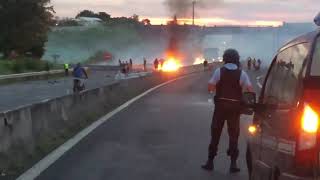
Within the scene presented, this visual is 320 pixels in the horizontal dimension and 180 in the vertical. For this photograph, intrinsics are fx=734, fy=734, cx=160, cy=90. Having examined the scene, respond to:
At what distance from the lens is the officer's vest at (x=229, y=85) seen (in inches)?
418

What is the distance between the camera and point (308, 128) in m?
5.29

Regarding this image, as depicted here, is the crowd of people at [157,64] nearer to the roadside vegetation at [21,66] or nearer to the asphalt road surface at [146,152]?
the roadside vegetation at [21,66]

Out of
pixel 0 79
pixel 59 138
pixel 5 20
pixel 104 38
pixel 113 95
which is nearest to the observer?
pixel 59 138

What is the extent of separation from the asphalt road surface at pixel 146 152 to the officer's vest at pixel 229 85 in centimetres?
112

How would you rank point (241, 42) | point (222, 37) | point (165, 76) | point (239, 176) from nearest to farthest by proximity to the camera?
point (239, 176) < point (165, 76) < point (241, 42) < point (222, 37)

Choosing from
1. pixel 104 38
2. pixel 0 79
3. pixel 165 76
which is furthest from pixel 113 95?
pixel 104 38

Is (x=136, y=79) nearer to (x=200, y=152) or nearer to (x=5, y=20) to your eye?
(x=200, y=152)

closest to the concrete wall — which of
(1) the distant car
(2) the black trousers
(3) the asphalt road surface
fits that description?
(3) the asphalt road surface

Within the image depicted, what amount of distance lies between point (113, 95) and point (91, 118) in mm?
6852

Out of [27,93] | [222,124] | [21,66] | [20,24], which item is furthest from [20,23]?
[222,124]

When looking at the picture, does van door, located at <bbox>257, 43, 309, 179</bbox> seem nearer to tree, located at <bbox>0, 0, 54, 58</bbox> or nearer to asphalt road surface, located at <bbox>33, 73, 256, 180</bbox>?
asphalt road surface, located at <bbox>33, 73, 256, 180</bbox>

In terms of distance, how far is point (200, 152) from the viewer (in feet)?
42.1

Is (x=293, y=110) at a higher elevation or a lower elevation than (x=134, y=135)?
higher

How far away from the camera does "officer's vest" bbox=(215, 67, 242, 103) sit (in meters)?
10.6
